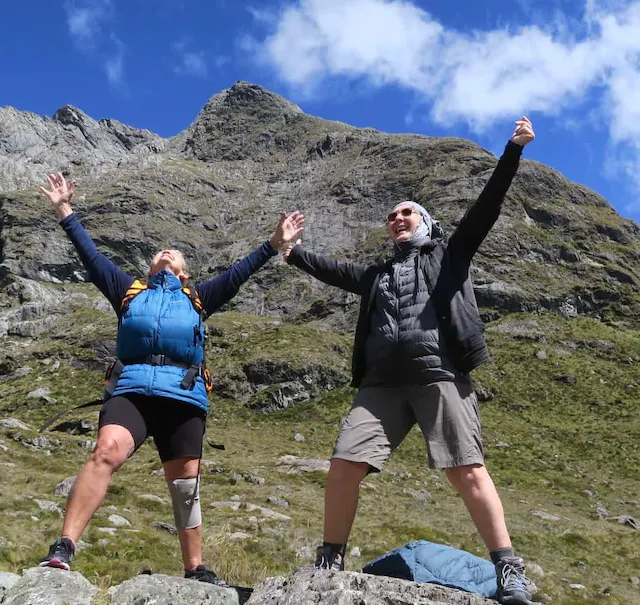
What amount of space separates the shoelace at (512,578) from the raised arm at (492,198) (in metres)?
2.83

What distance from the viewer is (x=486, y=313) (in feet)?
220

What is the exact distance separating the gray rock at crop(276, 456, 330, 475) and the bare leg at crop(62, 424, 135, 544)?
2098cm

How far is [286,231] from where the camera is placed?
7402 millimetres

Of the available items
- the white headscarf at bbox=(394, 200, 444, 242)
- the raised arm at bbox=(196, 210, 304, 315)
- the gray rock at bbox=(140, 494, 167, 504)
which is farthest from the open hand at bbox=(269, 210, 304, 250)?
the gray rock at bbox=(140, 494, 167, 504)

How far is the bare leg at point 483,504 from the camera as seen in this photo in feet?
16.5

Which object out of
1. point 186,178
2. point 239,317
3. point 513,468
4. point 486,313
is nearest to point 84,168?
point 186,178

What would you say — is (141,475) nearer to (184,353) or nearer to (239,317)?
(184,353)

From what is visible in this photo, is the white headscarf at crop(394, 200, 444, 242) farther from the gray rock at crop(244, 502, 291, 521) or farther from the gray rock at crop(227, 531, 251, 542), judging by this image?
the gray rock at crop(244, 502, 291, 521)

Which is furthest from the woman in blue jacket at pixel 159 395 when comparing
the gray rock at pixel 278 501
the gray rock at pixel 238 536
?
the gray rock at pixel 278 501

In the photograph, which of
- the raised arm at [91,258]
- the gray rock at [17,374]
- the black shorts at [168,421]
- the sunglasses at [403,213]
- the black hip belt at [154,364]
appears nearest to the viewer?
the black shorts at [168,421]

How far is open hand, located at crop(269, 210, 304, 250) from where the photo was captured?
287 inches

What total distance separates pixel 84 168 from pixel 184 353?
14423 cm

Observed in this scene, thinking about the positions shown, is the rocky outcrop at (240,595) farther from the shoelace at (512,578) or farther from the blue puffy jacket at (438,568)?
the blue puffy jacket at (438,568)

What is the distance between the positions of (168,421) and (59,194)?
3254 mm
